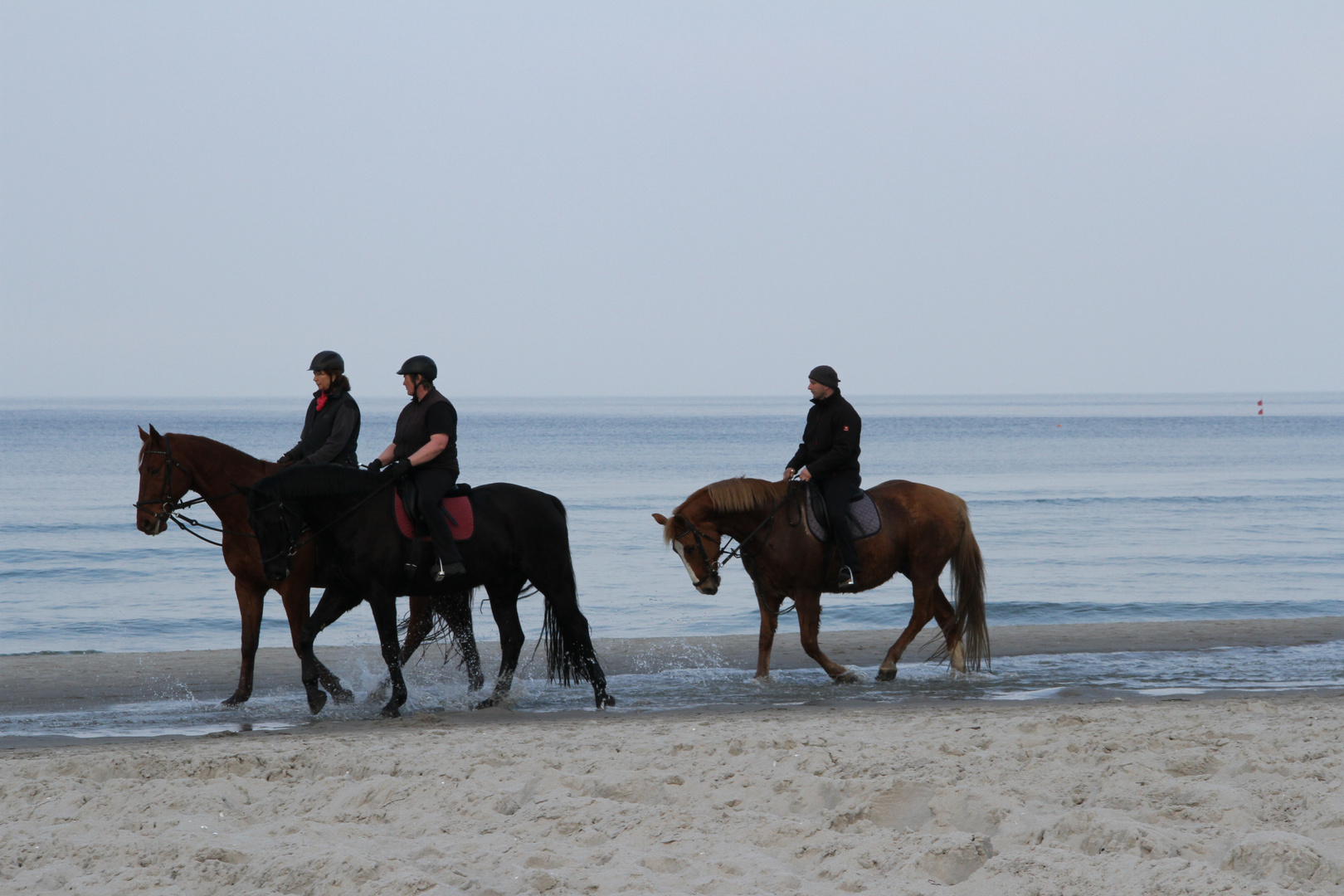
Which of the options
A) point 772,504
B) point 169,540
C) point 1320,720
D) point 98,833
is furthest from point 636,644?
point 169,540

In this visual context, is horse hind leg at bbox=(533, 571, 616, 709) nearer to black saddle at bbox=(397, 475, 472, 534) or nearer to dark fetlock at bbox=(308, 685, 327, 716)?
black saddle at bbox=(397, 475, 472, 534)

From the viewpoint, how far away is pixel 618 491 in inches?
1508

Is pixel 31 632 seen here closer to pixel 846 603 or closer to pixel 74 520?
pixel 846 603

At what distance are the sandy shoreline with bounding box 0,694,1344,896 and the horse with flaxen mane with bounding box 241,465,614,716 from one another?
130cm

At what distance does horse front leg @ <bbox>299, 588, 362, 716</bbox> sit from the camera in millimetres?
8414

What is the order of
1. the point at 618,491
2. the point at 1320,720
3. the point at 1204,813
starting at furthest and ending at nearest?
the point at 618,491 < the point at 1320,720 < the point at 1204,813

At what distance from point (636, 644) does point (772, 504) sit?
3.68m

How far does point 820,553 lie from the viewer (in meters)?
10.1

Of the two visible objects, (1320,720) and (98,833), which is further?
(1320,720)

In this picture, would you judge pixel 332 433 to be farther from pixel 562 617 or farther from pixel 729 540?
pixel 729 540

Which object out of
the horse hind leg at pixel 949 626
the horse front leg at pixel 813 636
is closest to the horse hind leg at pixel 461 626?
the horse front leg at pixel 813 636

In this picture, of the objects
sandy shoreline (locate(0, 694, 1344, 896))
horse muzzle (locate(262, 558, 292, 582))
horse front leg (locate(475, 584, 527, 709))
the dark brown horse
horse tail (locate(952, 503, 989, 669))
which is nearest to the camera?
sandy shoreline (locate(0, 694, 1344, 896))

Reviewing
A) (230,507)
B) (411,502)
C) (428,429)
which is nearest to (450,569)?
(411,502)

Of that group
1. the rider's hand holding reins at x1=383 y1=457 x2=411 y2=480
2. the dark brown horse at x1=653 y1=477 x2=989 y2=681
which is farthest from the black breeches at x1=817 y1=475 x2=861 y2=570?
the rider's hand holding reins at x1=383 y1=457 x2=411 y2=480
